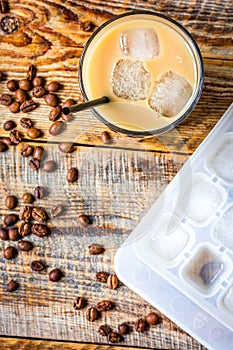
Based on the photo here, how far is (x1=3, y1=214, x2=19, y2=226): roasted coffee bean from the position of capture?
144 centimetres

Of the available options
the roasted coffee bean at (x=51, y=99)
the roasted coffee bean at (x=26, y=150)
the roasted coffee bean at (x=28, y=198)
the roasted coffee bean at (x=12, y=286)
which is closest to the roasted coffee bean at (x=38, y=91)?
the roasted coffee bean at (x=51, y=99)

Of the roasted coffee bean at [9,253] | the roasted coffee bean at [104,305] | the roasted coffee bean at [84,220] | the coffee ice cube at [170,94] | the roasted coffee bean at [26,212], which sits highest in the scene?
the coffee ice cube at [170,94]

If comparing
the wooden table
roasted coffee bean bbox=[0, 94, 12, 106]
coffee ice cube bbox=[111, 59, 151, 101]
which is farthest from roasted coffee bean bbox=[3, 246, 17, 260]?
coffee ice cube bbox=[111, 59, 151, 101]

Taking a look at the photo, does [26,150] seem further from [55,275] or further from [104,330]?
[104,330]

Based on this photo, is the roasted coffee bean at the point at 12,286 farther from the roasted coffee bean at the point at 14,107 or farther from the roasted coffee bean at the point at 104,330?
the roasted coffee bean at the point at 14,107

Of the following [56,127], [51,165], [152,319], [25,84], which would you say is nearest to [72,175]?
[51,165]

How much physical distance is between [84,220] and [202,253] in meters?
0.27

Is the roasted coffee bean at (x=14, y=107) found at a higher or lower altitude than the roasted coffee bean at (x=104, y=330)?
higher

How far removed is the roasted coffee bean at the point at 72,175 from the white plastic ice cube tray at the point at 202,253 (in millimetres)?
182

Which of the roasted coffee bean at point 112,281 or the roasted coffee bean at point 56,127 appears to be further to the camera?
the roasted coffee bean at point 112,281

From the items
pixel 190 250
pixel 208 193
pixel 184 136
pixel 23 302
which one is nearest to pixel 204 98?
pixel 184 136

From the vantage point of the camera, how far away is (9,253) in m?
1.45

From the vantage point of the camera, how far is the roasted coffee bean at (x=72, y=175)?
128cm

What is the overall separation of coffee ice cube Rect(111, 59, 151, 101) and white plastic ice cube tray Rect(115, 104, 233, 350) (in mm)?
181
